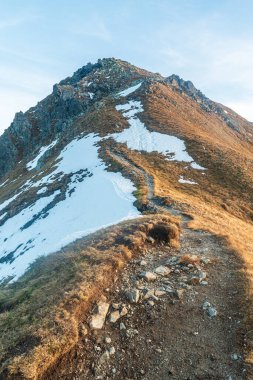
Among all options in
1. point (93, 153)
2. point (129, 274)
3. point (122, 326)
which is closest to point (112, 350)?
point (122, 326)

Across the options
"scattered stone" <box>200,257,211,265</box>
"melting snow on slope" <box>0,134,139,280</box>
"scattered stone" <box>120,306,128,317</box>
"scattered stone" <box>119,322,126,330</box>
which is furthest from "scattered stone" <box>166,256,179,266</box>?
"melting snow on slope" <box>0,134,139,280</box>

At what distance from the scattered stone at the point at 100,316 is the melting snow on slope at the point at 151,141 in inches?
1471

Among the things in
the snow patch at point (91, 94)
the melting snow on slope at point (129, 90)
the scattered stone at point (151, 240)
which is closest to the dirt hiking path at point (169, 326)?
the scattered stone at point (151, 240)

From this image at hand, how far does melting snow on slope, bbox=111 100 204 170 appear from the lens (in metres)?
54.9

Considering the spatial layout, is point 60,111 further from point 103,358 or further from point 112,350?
point 103,358

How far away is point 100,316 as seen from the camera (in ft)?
48.0

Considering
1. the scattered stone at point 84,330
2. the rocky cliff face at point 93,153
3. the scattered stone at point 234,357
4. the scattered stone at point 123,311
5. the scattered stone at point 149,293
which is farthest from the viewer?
the rocky cliff face at point 93,153

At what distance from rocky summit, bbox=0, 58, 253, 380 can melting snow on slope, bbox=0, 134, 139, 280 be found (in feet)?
0.56

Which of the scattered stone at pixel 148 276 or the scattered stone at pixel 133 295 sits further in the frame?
the scattered stone at pixel 148 276

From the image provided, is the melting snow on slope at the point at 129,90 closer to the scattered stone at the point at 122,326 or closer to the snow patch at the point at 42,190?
the snow patch at the point at 42,190

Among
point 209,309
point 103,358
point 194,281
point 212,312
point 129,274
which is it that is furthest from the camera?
point 129,274

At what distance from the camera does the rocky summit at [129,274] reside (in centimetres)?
1262

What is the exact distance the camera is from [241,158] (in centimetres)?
5725

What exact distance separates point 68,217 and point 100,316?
2010cm
